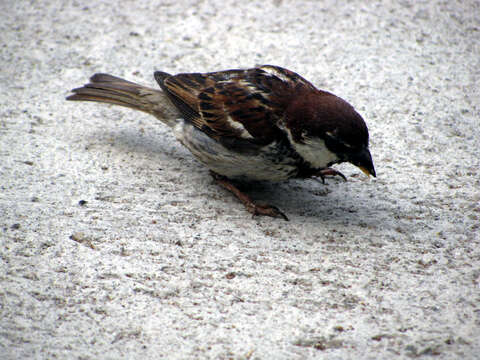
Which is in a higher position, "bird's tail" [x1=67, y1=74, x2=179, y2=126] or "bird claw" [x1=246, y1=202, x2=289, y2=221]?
"bird's tail" [x1=67, y1=74, x2=179, y2=126]

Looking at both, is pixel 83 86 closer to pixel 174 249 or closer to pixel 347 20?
pixel 174 249

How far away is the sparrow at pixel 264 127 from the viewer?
9.93ft

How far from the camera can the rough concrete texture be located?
247cm

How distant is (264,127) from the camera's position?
3148 mm

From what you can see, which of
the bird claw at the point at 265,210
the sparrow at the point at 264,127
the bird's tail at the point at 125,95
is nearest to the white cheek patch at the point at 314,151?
the sparrow at the point at 264,127

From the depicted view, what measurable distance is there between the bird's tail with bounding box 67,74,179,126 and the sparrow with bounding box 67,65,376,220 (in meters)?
0.15

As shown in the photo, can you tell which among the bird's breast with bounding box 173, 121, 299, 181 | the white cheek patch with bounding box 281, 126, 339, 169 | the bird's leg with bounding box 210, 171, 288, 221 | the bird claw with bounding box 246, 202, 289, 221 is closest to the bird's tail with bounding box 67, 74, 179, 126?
the bird's breast with bounding box 173, 121, 299, 181

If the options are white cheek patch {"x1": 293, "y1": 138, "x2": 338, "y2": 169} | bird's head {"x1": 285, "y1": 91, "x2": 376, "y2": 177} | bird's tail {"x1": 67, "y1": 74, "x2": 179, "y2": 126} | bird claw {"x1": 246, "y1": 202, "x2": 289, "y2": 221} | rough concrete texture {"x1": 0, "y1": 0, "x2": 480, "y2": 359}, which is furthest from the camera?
bird's tail {"x1": 67, "y1": 74, "x2": 179, "y2": 126}

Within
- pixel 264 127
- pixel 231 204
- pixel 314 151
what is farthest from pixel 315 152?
pixel 231 204

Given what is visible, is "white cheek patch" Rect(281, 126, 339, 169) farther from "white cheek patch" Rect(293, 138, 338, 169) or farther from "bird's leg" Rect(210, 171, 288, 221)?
"bird's leg" Rect(210, 171, 288, 221)

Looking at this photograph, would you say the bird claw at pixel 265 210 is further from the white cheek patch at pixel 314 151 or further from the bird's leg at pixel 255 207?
the white cheek patch at pixel 314 151

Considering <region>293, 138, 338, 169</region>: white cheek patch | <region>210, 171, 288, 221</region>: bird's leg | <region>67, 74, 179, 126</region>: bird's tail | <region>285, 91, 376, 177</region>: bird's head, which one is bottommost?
<region>210, 171, 288, 221</region>: bird's leg

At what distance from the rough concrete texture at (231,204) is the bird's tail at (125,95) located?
23cm

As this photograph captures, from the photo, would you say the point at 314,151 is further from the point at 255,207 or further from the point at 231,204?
the point at 231,204
